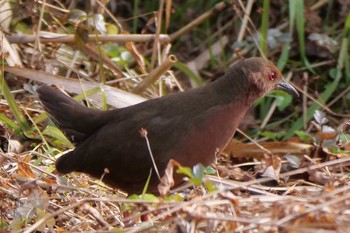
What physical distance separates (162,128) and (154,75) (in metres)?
1.41

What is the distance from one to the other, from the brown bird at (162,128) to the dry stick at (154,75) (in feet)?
2.95

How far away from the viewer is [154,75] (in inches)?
229

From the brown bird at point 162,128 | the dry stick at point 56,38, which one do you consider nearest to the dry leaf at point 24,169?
the brown bird at point 162,128

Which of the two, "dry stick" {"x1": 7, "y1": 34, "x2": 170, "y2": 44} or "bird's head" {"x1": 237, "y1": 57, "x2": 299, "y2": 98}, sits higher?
"bird's head" {"x1": 237, "y1": 57, "x2": 299, "y2": 98}

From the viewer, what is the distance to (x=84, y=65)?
22.1 ft

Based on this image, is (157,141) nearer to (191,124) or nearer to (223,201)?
(191,124)

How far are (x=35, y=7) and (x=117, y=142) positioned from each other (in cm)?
204

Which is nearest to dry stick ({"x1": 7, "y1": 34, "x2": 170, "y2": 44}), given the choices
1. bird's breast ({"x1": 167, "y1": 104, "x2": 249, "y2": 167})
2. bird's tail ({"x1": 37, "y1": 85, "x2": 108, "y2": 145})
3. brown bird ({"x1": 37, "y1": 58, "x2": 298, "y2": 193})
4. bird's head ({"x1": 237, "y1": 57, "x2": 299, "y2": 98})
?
bird's tail ({"x1": 37, "y1": 85, "x2": 108, "y2": 145})

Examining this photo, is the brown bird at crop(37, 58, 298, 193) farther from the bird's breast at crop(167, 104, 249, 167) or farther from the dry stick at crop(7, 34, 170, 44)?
the dry stick at crop(7, 34, 170, 44)

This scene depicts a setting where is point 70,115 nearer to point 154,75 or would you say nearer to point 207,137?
point 207,137

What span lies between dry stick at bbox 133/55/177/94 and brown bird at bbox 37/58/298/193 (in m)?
0.90

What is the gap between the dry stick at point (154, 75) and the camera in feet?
18.6

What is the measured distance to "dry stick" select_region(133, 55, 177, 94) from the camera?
223 inches

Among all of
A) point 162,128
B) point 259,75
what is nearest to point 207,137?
point 162,128
